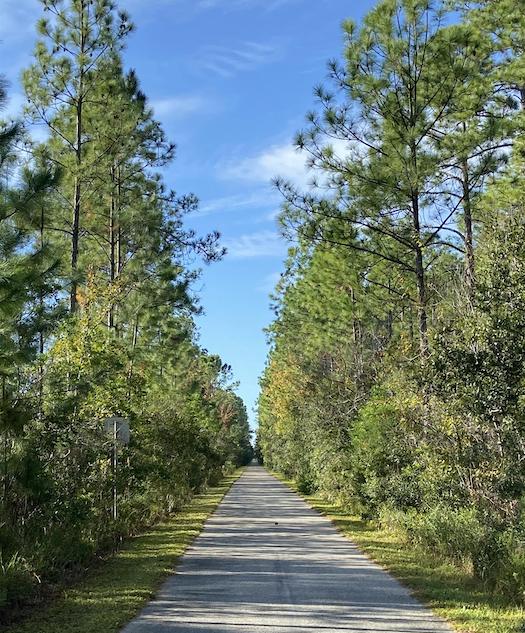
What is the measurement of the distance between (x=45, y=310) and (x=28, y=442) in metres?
1.89

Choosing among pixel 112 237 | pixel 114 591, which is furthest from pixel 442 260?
pixel 114 591

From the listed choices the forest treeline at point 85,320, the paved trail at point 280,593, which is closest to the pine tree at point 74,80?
the forest treeline at point 85,320

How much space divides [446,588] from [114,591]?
169 inches

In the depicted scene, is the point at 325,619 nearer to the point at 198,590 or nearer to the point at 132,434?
the point at 198,590

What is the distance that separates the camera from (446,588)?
8766mm

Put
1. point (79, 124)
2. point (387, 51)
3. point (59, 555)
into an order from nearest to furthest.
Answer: point (59, 555), point (387, 51), point (79, 124)

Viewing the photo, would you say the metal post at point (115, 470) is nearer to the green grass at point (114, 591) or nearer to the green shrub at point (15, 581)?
the green grass at point (114, 591)

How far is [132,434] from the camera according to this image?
14523 mm

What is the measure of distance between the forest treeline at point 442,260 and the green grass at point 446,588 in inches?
12.3

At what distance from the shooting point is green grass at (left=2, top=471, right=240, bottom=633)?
7025 millimetres

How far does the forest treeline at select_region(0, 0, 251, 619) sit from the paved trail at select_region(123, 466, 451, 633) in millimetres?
1795

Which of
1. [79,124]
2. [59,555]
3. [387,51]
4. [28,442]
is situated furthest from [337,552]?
[79,124]

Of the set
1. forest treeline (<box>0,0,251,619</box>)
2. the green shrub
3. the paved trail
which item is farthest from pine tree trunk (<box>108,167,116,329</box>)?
the green shrub

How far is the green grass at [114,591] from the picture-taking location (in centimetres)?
702
